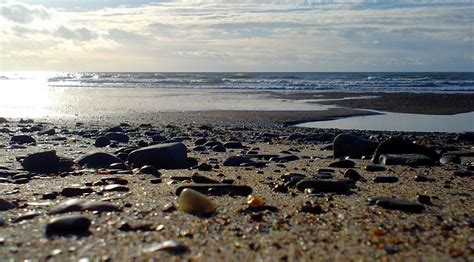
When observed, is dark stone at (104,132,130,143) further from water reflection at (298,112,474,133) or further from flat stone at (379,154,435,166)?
water reflection at (298,112,474,133)

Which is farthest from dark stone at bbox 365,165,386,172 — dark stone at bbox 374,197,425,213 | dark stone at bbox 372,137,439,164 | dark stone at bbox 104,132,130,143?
dark stone at bbox 104,132,130,143

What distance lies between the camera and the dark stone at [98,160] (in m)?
6.60

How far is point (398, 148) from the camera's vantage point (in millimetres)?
7473

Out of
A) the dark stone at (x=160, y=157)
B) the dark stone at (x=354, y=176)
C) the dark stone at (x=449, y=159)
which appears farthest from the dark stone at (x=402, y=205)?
the dark stone at (x=449, y=159)

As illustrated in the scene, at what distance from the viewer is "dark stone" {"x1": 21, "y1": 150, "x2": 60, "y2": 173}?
245 inches

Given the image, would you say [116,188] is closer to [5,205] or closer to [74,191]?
[74,191]

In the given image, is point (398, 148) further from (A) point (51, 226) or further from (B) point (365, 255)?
(A) point (51, 226)

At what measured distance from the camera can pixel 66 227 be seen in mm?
3363

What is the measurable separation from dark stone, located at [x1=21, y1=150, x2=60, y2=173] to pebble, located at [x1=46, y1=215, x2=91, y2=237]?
2.94 meters

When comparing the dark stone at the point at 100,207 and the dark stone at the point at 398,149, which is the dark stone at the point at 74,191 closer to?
the dark stone at the point at 100,207

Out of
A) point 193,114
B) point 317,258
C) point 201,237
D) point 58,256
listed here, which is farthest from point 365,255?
point 193,114

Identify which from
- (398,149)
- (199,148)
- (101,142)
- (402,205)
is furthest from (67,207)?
(101,142)

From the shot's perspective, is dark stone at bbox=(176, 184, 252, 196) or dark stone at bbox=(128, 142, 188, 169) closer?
dark stone at bbox=(176, 184, 252, 196)

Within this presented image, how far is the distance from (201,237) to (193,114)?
47.6 ft
